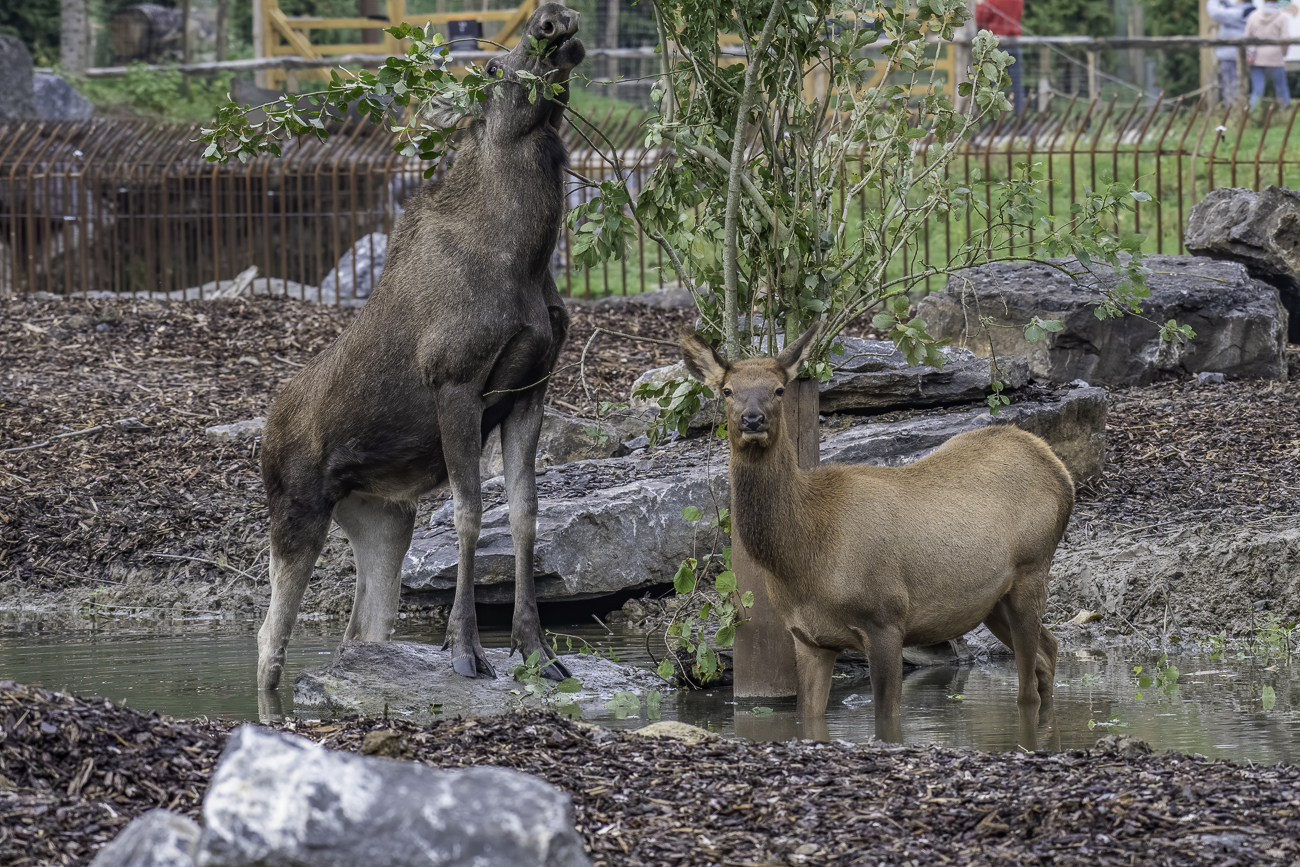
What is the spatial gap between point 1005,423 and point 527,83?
404 centimetres

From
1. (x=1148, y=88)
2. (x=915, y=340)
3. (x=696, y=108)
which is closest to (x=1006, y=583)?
(x=915, y=340)

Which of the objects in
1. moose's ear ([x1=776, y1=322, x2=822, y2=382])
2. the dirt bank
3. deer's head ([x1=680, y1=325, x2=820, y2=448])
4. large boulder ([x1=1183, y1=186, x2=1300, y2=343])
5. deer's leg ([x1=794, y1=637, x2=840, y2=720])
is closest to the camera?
deer's head ([x1=680, y1=325, x2=820, y2=448])

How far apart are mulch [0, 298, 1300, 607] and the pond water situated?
156 centimetres

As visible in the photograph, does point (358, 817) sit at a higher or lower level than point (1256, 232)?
lower

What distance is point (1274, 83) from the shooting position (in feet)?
80.2

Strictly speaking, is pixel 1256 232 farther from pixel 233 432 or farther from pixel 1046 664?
pixel 233 432

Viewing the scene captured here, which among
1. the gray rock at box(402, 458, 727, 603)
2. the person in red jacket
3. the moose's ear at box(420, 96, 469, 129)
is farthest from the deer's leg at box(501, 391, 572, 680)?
the person in red jacket

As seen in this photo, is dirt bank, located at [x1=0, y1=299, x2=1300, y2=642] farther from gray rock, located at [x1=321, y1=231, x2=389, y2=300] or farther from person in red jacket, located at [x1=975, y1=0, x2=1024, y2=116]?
person in red jacket, located at [x1=975, y1=0, x2=1024, y2=116]

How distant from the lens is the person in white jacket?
23.8 meters

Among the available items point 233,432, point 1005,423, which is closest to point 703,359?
point 1005,423

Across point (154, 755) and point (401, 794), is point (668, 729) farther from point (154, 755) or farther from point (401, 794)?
point (401, 794)

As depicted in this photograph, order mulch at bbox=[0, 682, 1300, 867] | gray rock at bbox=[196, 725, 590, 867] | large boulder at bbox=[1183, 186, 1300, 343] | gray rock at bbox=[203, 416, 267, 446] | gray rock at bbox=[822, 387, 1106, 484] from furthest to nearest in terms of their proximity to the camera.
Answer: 1. large boulder at bbox=[1183, 186, 1300, 343]
2. gray rock at bbox=[203, 416, 267, 446]
3. gray rock at bbox=[822, 387, 1106, 484]
4. mulch at bbox=[0, 682, 1300, 867]
5. gray rock at bbox=[196, 725, 590, 867]

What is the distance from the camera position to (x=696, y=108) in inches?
257

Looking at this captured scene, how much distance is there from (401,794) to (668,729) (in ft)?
8.43
